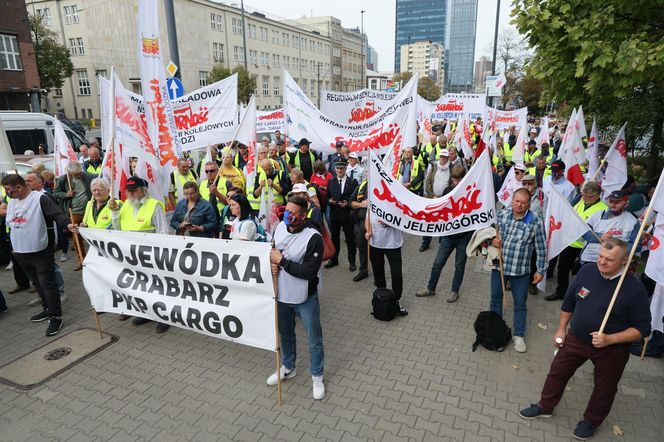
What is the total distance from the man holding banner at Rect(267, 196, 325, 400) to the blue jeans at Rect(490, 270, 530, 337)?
2457 millimetres

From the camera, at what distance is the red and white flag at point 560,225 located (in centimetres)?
481

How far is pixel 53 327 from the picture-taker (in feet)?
19.0

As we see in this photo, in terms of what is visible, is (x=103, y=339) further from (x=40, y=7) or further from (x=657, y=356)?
(x=40, y=7)

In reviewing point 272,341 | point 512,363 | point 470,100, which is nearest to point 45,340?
point 272,341

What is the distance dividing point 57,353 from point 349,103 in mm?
7362

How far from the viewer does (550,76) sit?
642 centimetres

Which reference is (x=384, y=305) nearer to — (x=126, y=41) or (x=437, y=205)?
(x=437, y=205)

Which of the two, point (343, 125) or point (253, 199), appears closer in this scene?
point (253, 199)

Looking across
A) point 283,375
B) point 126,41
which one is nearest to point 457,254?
point 283,375

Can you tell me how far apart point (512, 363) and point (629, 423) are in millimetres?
1229

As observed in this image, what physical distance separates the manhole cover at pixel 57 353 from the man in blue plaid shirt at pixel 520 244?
219 inches

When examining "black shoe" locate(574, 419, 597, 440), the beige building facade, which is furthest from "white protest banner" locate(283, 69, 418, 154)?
the beige building facade

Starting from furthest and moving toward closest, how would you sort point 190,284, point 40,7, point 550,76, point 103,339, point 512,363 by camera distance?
1. point 40,7
2. point 550,76
3. point 103,339
4. point 512,363
5. point 190,284

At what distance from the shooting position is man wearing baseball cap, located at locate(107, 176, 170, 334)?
18.0 feet
